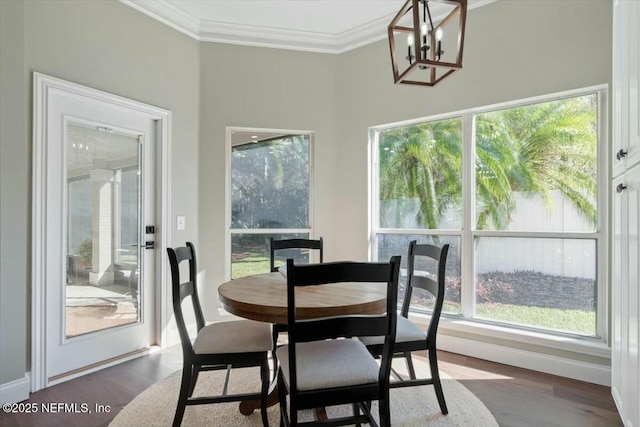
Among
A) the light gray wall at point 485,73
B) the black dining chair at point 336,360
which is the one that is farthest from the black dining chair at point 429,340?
the light gray wall at point 485,73

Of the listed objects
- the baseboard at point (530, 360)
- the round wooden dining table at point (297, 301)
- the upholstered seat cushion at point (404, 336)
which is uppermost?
the round wooden dining table at point (297, 301)

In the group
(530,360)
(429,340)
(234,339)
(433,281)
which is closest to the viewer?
(234,339)

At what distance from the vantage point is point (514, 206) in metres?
2.98

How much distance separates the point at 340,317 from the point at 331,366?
0.24 meters

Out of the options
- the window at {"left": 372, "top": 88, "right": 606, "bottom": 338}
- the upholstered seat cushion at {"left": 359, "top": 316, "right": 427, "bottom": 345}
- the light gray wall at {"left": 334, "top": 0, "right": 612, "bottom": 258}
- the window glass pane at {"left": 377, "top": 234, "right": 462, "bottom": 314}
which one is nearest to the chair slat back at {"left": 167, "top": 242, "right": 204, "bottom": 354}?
the upholstered seat cushion at {"left": 359, "top": 316, "right": 427, "bottom": 345}

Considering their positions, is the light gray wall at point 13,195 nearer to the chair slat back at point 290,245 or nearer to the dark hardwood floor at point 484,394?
the dark hardwood floor at point 484,394

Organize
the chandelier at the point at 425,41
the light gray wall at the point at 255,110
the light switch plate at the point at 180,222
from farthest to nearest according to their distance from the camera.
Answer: the light gray wall at the point at 255,110
the light switch plate at the point at 180,222
the chandelier at the point at 425,41

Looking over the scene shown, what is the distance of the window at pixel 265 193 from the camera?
3766 mm

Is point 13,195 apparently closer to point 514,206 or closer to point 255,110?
point 255,110

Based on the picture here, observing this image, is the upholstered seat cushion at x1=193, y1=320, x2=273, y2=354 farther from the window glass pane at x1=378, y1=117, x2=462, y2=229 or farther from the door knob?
the door knob

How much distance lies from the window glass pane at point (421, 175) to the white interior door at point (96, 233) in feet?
7.27

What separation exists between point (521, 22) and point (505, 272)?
1978 mm

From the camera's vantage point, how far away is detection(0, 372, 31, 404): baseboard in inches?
87.0

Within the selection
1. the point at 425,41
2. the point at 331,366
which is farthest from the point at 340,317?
the point at 425,41
